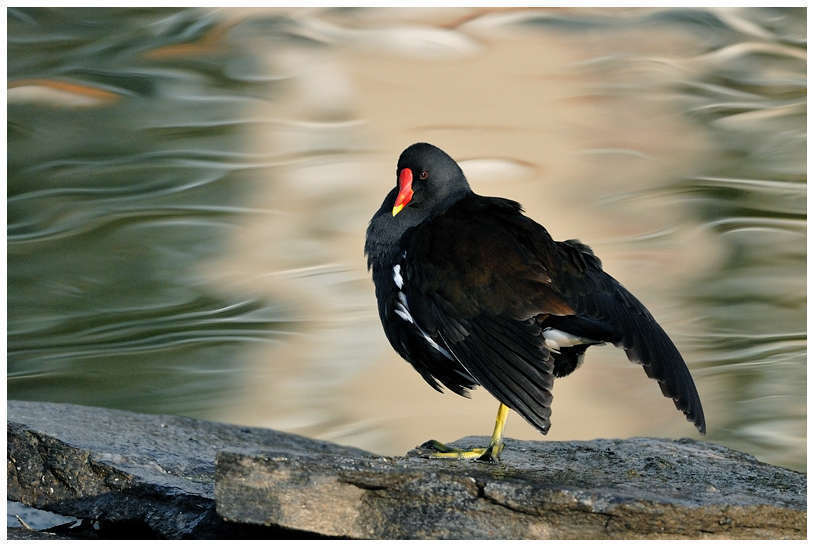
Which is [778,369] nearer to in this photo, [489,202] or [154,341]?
[489,202]

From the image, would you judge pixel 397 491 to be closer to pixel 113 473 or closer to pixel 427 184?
pixel 113 473

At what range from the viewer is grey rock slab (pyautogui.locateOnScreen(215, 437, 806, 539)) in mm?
3320

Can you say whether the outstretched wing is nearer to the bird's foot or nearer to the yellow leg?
the yellow leg

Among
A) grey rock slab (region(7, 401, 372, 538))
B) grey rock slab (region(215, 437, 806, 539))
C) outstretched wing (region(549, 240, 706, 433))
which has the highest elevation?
outstretched wing (region(549, 240, 706, 433))

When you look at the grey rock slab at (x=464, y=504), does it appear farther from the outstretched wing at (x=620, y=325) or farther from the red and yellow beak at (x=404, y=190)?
the red and yellow beak at (x=404, y=190)

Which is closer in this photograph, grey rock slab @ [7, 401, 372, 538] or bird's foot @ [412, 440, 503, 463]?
grey rock slab @ [7, 401, 372, 538]

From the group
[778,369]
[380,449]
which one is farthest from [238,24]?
[778,369]

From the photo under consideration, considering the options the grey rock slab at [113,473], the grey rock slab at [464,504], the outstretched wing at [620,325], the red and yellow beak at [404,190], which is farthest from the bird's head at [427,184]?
the grey rock slab at [464,504]

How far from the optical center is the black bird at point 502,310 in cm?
373

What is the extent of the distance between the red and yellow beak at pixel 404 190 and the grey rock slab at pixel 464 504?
1.15 metres

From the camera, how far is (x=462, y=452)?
13.2ft

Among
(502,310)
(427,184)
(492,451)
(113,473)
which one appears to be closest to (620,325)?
(502,310)

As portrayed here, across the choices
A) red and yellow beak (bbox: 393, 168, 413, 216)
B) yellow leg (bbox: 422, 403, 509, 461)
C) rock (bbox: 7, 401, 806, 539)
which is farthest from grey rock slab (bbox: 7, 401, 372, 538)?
red and yellow beak (bbox: 393, 168, 413, 216)

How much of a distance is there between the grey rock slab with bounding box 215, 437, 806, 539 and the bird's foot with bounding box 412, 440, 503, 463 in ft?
1.17
